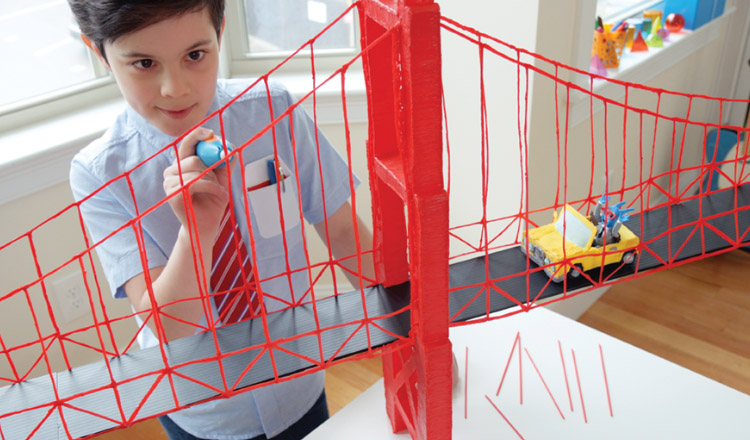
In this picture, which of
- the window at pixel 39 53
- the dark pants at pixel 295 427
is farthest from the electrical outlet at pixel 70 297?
the dark pants at pixel 295 427

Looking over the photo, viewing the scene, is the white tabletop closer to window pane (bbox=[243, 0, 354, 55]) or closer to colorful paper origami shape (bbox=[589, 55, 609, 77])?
colorful paper origami shape (bbox=[589, 55, 609, 77])

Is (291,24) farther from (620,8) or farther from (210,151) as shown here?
(210,151)

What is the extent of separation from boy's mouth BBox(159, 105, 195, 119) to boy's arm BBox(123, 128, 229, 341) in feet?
0.28

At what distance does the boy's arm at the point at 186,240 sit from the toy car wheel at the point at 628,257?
46 cm

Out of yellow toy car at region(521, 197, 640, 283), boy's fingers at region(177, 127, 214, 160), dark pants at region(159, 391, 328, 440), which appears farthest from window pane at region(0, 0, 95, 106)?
yellow toy car at region(521, 197, 640, 283)

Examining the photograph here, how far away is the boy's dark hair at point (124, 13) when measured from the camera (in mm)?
613

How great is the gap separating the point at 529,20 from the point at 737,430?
2.78 feet

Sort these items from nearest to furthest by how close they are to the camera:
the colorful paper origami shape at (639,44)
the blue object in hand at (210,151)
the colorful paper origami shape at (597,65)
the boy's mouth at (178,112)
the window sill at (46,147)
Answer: the blue object in hand at (210,151) < the boy's mouth at (178,112) < the window sill at (46,147) < the colorful paper origami shape at (597,65) < the colorful paper origami shape at (639,44)

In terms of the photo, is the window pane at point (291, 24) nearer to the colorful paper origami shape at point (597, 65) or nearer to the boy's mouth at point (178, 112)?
the colorful paper origami shape at point (597, 65)

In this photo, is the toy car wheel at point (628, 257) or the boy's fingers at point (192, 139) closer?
the boy's fingers at point (192, 139)

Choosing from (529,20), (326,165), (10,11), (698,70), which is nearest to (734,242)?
(326,165)

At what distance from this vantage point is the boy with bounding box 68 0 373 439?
622 millimetres

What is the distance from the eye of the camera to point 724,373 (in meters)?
1.78

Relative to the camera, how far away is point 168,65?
644 mm
